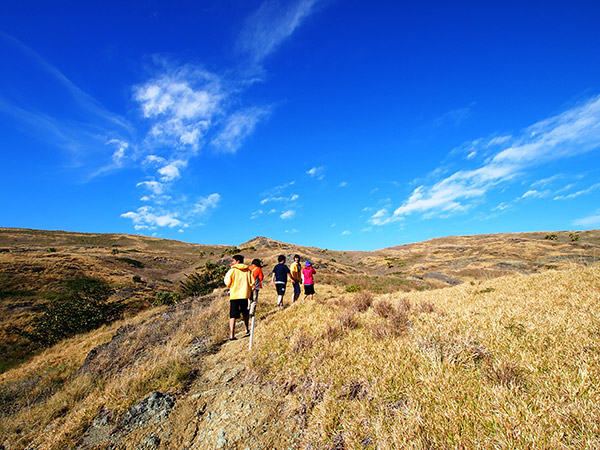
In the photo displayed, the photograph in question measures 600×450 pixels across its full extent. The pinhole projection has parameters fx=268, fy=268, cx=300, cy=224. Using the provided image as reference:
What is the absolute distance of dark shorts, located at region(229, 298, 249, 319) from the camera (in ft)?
24.2

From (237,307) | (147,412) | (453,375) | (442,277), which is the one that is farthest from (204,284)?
(442,277)

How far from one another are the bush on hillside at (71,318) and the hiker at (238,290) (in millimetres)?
16786

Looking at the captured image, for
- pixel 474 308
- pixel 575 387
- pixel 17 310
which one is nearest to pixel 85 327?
pixel 17 310

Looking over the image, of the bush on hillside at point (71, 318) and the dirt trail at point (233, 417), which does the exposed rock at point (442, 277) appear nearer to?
the dirt trail at point (233, 417)

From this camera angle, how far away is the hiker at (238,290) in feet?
24.3

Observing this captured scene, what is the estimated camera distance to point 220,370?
17.9 ft

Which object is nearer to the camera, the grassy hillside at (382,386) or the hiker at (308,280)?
the grassy hillside at (382,386)

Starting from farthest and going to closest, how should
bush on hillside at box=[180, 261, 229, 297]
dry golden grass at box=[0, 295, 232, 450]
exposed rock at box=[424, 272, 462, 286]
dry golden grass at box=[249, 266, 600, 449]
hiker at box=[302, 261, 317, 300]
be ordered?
exposed rock at box=[424, 272, 462, 286]
bush on hillside at box=[180, 261, 229, 297]
hiker at box=[302, 261, 317, 300]
dry golden grass at box=[0, 295, 232, 450]
dry golden grass at box=[249, 266, 600, 449]

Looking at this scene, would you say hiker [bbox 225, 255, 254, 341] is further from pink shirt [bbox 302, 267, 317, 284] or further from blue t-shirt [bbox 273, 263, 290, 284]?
pink shirt [bbox 302, 267, 317, 284]

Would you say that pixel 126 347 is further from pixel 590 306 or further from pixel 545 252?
pixel 545 252

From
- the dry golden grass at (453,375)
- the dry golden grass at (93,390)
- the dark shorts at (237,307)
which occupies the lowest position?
the dry golden grass at (93,390)

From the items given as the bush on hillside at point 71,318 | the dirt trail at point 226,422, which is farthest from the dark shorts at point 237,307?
the bush on hillside at point 71,318

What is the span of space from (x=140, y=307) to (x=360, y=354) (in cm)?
2404

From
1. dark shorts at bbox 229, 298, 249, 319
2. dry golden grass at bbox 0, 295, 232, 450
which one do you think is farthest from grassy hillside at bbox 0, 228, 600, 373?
dark shorts at bbox 229, 298, 249, 319
